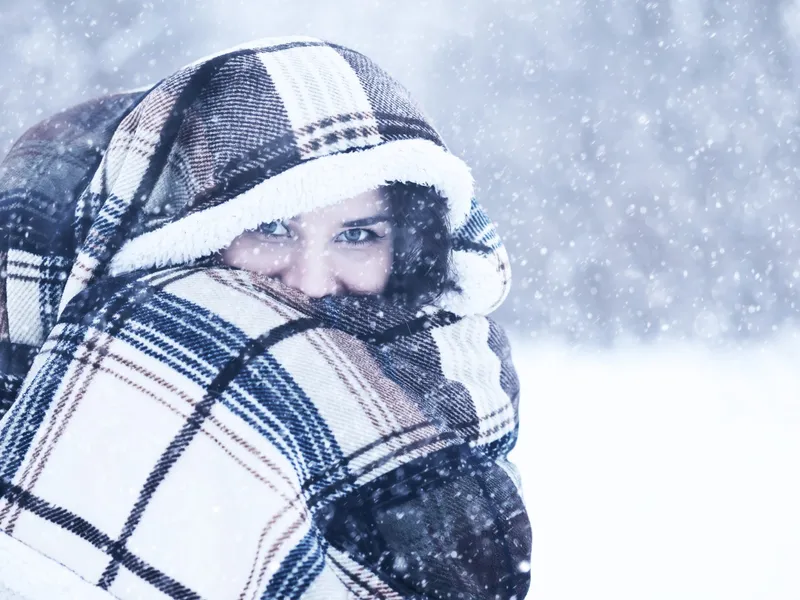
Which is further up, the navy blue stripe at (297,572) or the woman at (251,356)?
the woman at (251,356)

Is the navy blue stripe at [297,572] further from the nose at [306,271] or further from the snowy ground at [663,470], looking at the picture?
the snowy ground at [663,470]

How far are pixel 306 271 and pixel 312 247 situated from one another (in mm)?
32

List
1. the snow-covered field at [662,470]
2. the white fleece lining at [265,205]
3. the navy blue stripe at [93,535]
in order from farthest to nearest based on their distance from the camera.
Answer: the snow-covered field at [662,470]
the white fleece lining at [265,205]
the navy blue stripe at [93,535]

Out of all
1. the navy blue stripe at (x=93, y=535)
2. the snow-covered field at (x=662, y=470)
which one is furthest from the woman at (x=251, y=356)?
the snow-covered field at (x=662, y=470)

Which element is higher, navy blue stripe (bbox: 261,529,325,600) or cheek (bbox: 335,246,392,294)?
cheek (bbox: 335,246,392,294)

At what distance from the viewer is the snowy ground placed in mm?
1837

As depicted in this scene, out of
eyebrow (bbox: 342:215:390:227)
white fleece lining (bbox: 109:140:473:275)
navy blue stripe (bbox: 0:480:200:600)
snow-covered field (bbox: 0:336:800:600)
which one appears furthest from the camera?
snow-covered field (bbox: 0:336:800:600)

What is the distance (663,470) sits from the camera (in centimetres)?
230

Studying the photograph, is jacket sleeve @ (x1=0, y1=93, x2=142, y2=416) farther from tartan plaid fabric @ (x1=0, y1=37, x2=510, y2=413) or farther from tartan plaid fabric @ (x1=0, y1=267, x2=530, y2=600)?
tartan plaid fabric @ (x1=0, y1=267, x2=530, y2=600)

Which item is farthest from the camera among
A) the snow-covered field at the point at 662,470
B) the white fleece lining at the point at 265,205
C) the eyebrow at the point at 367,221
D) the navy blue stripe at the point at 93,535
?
the snow-covered field at the point at 662,470

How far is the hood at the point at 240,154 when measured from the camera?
2.67 feet

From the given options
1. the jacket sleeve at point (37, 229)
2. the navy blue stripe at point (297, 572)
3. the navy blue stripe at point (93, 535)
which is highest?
the jacket sleeve at point (37, 229)

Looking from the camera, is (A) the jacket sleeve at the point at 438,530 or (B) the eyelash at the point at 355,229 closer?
(A) the jacket sleeve at the point at 438,530

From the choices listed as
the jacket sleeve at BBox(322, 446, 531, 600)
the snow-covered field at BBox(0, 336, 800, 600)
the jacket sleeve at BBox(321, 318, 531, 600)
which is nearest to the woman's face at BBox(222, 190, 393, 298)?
the jacket sleeve at BBox(321, 318, 531, 600)
